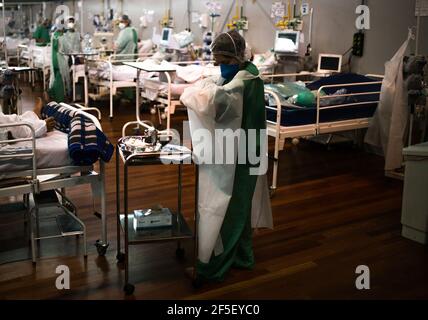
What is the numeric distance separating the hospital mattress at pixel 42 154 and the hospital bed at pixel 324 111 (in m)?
1.88

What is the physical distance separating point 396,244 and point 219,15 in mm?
5804

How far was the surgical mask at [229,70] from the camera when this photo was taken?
2.82 m

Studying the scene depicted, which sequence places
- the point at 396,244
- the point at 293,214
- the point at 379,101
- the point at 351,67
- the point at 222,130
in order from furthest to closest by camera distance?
the point at 351,67 < the point at 379,101 < the point at 293,214 < the point at 396,244 < the point at 222,130

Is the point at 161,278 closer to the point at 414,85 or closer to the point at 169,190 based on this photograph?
the point at 169,190

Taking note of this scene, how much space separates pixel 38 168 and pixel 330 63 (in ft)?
14.0

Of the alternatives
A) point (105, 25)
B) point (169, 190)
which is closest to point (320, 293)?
point (169, 190)

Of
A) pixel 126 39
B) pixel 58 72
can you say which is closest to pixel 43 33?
pixel 126 39

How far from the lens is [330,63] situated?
6273mm

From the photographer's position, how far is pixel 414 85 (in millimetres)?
4613

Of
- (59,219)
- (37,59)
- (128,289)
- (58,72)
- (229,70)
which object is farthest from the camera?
(37,59)

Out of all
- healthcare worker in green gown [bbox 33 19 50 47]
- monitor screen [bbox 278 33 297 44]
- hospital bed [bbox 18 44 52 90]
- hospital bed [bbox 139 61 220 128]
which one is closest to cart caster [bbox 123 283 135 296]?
hospital bed [bbox 139 61 220 128]

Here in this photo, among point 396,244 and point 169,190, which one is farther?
point 169,190

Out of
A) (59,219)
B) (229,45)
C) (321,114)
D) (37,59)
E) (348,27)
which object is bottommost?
(59,219)

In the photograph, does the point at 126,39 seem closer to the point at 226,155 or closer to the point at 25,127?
the point at 25,127
